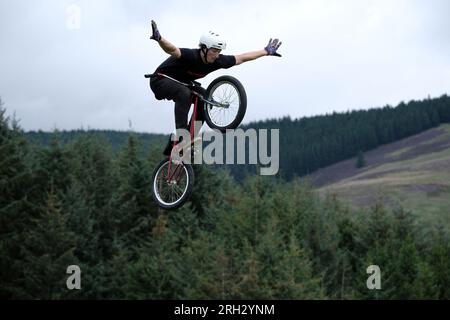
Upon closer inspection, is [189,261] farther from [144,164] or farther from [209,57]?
[209,57]

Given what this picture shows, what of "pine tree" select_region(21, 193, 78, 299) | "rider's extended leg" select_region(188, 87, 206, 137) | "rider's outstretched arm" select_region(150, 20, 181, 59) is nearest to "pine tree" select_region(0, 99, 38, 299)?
"pine tree" select_region(21, 193, 78, 299)

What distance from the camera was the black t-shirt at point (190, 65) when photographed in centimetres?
1196

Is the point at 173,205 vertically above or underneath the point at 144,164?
underneath

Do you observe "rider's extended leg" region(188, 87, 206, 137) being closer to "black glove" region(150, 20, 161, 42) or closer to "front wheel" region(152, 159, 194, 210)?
"front wheel" region(152, 159, 194, 210)

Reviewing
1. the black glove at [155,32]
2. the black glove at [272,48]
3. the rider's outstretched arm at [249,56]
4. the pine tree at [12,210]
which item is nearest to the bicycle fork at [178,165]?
the rider's outstretched arm at [249,56]

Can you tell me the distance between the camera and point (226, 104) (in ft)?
39.8

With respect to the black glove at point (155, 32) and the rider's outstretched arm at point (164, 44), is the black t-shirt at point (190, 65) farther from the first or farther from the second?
the black glove at point (155, 32)

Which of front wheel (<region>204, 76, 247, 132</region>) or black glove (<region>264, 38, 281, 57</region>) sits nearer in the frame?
front wheel (<region>204, 76, 247, 132</region>)

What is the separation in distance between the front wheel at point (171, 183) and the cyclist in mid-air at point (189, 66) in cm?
79

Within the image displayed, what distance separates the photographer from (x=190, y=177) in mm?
12680

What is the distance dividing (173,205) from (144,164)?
4630cm

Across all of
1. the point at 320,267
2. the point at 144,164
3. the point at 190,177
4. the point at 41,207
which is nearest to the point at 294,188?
the point at 320,267

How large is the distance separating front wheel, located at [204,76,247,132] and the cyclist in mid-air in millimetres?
223

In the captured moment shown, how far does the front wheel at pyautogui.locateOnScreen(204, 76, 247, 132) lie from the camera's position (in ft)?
38.9
